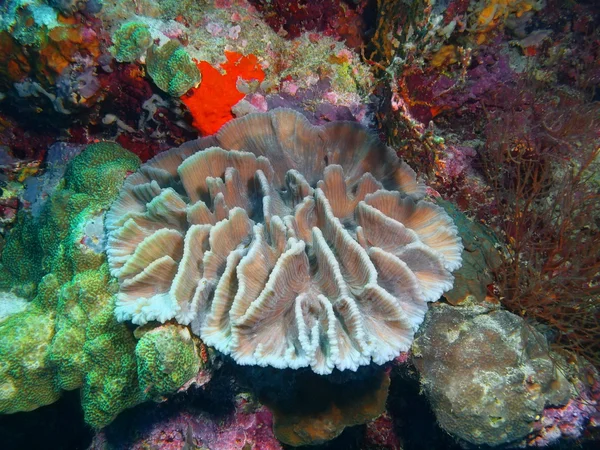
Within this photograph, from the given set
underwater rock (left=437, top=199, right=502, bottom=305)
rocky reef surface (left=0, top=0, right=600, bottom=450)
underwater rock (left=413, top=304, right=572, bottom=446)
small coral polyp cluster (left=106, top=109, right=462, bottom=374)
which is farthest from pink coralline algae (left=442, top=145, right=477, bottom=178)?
underwater rock (left=413, top=304, right=572, bottom=446)

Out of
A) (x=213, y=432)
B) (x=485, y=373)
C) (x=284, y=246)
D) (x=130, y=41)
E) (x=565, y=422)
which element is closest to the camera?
(x=284, y=246)

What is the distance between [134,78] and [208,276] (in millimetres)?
1991

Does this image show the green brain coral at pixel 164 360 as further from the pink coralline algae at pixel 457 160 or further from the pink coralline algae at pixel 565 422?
the pink coralline algae at pixel 565 422

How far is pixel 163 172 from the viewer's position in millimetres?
2941

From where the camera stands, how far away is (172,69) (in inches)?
118

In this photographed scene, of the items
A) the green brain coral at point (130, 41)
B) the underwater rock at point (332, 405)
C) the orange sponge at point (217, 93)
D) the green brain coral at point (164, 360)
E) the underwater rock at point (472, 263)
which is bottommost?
the underwater rock at point (332, 405)

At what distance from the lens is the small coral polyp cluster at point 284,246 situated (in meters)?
2.13

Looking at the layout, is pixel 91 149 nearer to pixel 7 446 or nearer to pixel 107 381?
pixel 107 381

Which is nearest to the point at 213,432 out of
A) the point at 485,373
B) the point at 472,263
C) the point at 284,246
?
the point at 284,246

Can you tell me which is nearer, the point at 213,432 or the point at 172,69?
the point at 172,69

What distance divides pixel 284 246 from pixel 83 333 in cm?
170

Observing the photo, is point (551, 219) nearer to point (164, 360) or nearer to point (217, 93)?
point (217, 93)

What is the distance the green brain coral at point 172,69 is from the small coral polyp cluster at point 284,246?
49 cm

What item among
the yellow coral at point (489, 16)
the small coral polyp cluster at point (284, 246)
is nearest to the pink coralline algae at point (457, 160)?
the small coral polyp cluster at point (284, 246)
